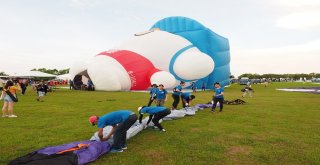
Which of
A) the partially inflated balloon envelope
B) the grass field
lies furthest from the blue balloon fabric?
the grass field

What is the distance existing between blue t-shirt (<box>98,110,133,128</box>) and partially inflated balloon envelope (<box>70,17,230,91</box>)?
18029mm

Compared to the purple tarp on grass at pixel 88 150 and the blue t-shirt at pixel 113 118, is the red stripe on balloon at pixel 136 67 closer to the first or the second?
the blue t-shirt at pixel 113 118

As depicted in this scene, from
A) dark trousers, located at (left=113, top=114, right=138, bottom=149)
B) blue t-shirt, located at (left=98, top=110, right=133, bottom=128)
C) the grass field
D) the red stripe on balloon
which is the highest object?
the red stripe on balloon

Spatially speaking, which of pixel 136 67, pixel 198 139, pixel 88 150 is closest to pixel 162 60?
pixel 136 67

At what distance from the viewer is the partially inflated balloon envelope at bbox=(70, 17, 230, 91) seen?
26.3 m

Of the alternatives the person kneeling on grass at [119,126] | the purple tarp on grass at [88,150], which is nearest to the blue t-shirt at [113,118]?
the person kneeling on grass at [119,126]

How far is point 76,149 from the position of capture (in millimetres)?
6012

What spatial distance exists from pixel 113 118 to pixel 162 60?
22.3 meters

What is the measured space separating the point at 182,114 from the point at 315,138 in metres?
5.02

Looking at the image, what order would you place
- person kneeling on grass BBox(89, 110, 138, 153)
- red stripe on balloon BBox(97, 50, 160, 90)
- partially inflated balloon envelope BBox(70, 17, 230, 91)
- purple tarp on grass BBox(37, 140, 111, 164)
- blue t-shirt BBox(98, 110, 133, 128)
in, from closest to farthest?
1. purple tarp on grass BBox(37, 140, 111, 164)
2. blue t-shirt BBox(98, 110, 133, 128)
3. person kneeling on grass BBox(89, 110, 138, 153)
4. partially inflated balloon envelope BBox(70, 17, 230, 91)
5. red stripe on balloon BBox(97, 50, 160, 90)

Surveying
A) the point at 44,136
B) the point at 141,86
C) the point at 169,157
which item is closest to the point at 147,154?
the point at 169,157

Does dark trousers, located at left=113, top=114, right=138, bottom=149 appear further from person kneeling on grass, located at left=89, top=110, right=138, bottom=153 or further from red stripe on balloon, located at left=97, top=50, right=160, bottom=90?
red stripe on balloon, located at left=97, top=50, right=160, bottom=90

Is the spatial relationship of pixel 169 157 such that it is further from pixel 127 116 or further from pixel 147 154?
pixel 127 116

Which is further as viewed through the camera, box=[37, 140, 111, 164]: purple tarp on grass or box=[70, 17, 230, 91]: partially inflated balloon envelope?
box=[70, 17, 230, 91]: partially inflated balloon envelope
